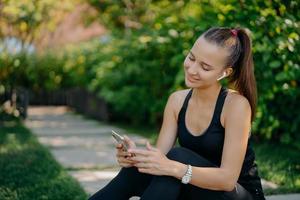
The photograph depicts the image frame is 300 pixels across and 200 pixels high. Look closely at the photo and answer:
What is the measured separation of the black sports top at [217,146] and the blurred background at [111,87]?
4.40ft

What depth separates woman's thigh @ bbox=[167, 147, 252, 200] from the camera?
2.54 m

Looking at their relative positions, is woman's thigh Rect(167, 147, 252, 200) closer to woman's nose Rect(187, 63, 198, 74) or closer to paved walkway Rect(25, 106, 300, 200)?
woman's nose Rect(187, 63, 198, 74)

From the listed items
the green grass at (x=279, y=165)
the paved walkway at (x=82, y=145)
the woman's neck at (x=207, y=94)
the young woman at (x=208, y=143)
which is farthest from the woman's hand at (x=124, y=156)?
the green grass at (x=279, y=165)

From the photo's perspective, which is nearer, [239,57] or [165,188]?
[165,188]

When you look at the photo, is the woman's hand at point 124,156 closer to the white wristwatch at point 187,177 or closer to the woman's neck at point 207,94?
the white wristwatch at point 187,177

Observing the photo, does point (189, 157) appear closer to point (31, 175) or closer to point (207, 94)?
point (207, 94)

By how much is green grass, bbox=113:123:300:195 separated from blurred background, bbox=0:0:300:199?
11mm

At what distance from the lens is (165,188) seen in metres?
2.52

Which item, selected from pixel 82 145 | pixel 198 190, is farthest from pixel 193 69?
pixel 82 145

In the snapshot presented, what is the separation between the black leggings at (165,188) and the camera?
99.3 inches

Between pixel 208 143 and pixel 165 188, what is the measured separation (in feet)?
1.11

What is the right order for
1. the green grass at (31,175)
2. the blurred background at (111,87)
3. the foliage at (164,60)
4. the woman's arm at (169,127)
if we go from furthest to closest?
1. the foliage at (164,60)
2. the blurred background at (111,87)
3. the green grass at (31,175)
4. the woman's arm at (169,127)

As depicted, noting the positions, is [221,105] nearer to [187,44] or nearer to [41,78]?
[187,44]

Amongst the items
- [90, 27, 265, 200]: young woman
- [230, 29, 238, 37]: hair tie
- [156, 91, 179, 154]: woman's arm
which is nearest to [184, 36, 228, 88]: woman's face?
[90, 27, 265, 200]: young woman
